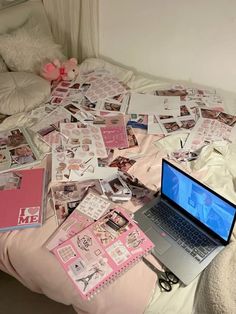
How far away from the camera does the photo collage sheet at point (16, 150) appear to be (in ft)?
5.17

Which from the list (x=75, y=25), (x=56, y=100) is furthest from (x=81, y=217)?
(x=75, y=25)

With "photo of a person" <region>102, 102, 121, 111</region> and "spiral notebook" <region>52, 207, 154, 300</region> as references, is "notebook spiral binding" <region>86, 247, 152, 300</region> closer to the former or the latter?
"spiral notebook" <region>52, 207, 154, 300</region>

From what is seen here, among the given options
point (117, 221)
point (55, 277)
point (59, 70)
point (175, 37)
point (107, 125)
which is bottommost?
point (55, 277)

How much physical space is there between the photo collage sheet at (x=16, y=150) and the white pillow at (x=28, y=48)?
56 cm

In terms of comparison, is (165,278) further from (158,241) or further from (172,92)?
(172,92)

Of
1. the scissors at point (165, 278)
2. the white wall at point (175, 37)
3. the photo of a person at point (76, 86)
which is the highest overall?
the white wall at point (175, 37)

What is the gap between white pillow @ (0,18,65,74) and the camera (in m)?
2.06

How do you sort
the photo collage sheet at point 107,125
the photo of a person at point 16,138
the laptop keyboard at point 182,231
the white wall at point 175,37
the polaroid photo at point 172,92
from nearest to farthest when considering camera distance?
the laptop keyboard at point 182,231 < the photo collage sheet at point 107,125 < the photo of a person at point 16,138 < the white wall at point 175,37 < the polaroid photo at point 172,92

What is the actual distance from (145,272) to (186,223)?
0.81 ft

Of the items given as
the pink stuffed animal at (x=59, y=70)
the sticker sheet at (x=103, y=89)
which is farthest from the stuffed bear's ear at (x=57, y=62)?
the sticker sheet at (x=103, y=89)

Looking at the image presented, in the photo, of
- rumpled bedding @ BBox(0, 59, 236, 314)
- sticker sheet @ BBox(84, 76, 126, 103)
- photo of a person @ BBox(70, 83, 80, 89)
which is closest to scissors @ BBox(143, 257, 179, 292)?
rumpled bedding @ BBox(0, 59, 236, 314)

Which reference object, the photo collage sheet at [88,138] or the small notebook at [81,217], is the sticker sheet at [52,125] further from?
the small notebook at [81,217]

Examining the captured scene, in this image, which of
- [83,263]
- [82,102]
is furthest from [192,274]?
[82,102]

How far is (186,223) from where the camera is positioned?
126 centimetres
